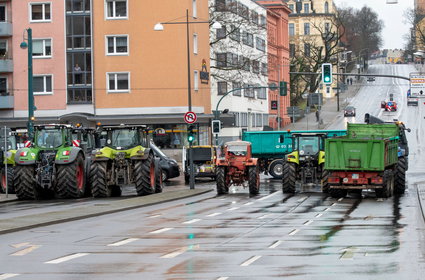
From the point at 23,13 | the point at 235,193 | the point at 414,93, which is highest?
the point at 23,13

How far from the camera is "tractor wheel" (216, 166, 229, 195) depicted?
3931cm

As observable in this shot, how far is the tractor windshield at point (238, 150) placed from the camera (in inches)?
1617

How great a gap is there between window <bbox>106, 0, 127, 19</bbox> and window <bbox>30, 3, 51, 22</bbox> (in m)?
4.30

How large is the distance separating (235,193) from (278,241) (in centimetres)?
2088

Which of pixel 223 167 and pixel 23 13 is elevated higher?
pixel 23 13

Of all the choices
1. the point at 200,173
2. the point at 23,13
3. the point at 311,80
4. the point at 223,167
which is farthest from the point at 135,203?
the point at 311,80

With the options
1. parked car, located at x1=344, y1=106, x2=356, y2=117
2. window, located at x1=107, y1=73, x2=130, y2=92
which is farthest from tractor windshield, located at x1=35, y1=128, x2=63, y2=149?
parked car, located at x1=344, y1=106, x2=356, y2=117

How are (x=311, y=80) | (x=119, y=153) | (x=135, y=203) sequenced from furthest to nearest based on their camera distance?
(x=311, y=80) < (x=119, y=153) < (x=135, y=203)

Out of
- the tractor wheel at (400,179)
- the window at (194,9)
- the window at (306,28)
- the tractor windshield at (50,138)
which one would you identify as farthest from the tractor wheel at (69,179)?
the window at (306,28)

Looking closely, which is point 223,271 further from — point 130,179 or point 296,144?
point 296,144

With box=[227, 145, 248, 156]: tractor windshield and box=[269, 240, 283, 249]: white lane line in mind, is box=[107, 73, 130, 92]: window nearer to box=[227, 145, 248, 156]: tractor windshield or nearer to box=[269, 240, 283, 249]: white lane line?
box=[227, 145, 248, 156]: tractor windshield

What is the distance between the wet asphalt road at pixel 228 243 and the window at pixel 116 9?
41932 mm

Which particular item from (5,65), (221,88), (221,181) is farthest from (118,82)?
(221,181)

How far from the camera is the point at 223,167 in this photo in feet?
130
